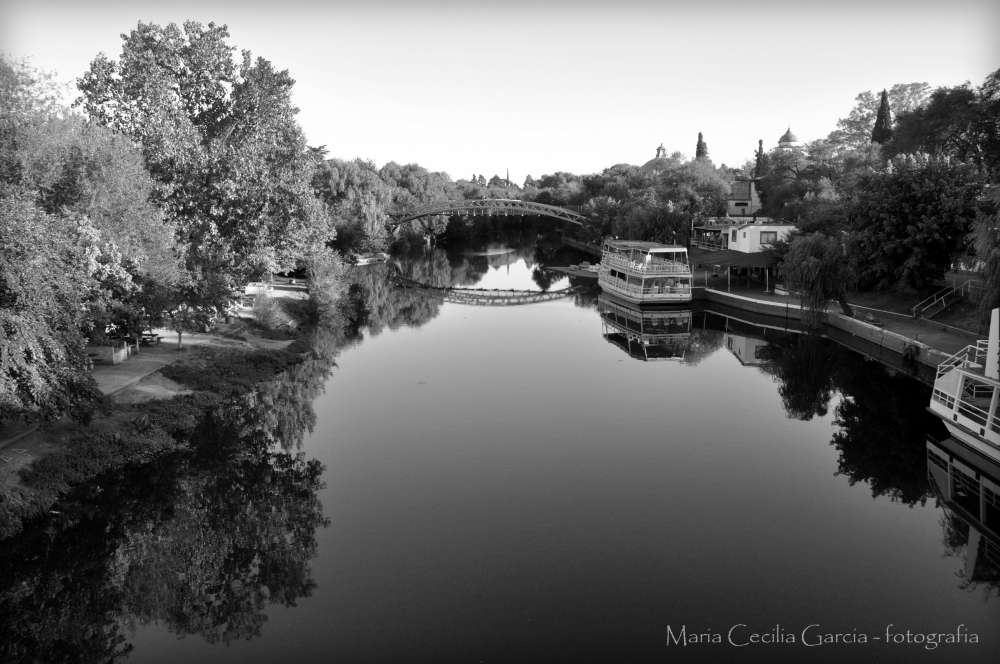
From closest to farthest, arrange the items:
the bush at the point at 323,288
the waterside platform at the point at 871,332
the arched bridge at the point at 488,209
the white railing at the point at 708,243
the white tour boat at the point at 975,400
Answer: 1. the white tour boat at the point at 975,400
2. the waterside platform at the point at 871,332
3. the bush at the point at 323,288
4. the white railing at the point at 708,243
5. the arched bridge at the point at 488,209

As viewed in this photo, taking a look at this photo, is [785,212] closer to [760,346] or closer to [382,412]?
[760,346]

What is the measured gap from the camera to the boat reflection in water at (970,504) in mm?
16211

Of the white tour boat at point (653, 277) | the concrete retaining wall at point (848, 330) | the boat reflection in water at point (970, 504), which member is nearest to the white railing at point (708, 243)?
the white tour boat at point (653, 277)

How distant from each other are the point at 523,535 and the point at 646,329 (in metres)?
28.5

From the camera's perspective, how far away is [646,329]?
44281mm

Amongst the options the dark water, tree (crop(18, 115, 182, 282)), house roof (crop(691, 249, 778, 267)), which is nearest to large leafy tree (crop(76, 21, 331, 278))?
tree (crop(18, 115, 182, 282))

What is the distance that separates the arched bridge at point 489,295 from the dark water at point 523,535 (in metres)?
26.6

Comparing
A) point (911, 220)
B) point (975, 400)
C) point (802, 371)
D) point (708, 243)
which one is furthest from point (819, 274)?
point (708, 243)

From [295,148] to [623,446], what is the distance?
21506mm

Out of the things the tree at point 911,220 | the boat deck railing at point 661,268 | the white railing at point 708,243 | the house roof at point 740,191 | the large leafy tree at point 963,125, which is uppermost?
the large leafy tree at point 963,125

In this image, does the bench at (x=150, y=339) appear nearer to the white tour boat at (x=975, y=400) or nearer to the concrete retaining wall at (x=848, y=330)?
the white tour boat at (x=975, y=400)

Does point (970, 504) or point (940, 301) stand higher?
point (940, 301)

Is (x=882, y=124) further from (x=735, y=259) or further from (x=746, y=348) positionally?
(x=746, y=348)

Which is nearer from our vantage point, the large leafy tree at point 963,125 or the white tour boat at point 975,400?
the white tour boat at point 975,400
